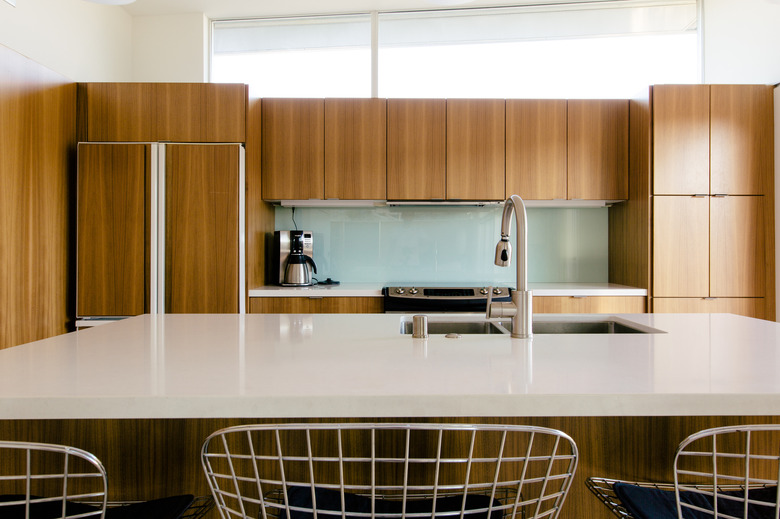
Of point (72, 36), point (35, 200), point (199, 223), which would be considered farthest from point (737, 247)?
point (72, 36)

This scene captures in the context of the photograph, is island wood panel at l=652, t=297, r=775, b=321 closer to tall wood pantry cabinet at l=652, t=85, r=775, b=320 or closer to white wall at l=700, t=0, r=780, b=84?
tall wood pantry cabinet at l=652, t=85, r=775, b=320

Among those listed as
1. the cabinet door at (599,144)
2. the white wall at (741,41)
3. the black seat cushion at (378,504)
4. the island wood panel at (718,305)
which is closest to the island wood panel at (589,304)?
the island wood panel at (718,305)

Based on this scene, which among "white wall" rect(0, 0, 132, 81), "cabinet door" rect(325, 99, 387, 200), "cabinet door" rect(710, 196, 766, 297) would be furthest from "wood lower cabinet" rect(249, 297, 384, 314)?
"cabinet door" rect(710, 196, 766, 297)

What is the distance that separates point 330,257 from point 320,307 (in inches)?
27.5

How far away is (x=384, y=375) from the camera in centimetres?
108

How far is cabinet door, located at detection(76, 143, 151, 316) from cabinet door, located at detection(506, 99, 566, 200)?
7.79ft

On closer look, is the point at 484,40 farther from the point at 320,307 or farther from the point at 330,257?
the point at 320,307

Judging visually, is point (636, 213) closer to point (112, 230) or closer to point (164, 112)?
point (164, 112)

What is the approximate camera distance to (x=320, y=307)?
3367 mm

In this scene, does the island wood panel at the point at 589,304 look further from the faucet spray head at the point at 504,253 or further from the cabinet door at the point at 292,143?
the faucet spray head at the point at 504,253

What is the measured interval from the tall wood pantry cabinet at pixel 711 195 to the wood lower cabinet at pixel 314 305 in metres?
1.83

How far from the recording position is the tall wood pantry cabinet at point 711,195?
10.8 feet

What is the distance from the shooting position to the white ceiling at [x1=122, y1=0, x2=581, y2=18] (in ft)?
12.6

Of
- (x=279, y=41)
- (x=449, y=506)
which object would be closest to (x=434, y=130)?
(x=279, y=41)
